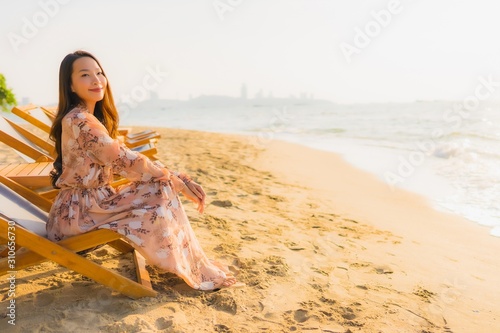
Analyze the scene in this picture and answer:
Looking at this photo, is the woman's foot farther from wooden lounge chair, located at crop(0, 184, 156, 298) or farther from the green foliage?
the green foliage

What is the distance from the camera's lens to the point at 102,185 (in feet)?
8.67

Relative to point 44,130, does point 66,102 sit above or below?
above

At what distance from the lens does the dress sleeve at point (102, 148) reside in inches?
96.3

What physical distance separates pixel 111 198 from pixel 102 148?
318 millimetres

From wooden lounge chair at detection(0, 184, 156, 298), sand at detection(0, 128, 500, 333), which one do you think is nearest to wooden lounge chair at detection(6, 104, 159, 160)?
sand at detection(0, 128, 500, 333)

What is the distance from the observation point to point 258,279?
3.03 metres

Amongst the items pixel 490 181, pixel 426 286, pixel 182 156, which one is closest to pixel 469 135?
pixel 490 181

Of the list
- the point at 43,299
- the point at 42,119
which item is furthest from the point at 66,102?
the point at 42,119

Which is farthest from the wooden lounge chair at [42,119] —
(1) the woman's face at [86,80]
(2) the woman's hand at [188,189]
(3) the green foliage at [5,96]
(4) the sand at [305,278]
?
(2) the woman's hand at [188,189]

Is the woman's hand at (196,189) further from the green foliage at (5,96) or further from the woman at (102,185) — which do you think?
the green foliage at (5,96)

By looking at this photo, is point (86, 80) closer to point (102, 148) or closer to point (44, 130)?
point (102, 148)

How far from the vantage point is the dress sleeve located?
245 cm

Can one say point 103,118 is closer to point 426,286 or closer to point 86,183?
point 86,183

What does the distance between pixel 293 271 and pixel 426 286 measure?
893 millimetres
